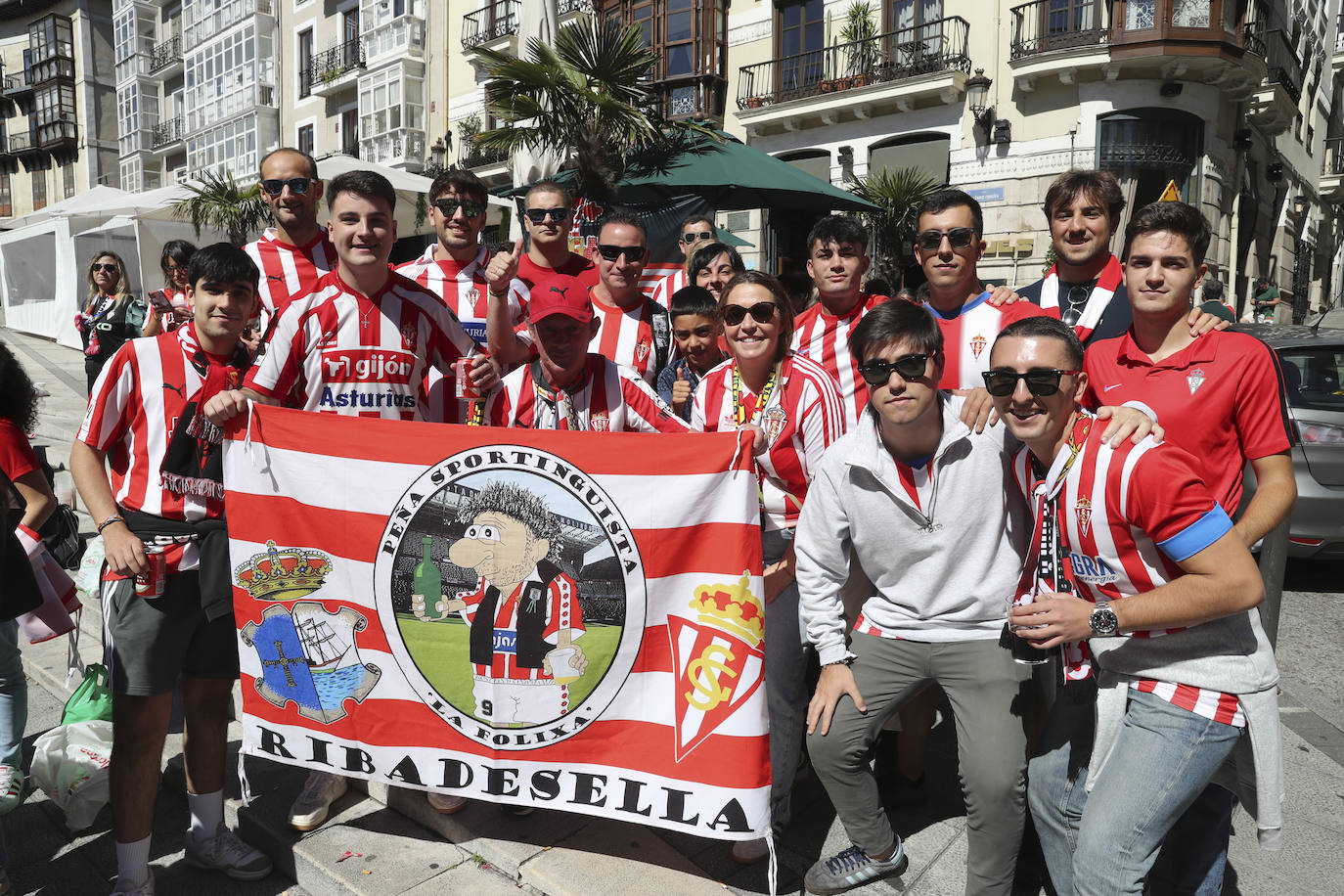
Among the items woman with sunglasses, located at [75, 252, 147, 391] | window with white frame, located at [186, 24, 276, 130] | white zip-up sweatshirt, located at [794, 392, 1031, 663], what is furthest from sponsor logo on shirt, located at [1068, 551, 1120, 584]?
window with white frame, located at [186, 24, 276, 130]

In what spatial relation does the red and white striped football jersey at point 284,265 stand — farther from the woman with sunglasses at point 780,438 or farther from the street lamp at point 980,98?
the street lamp at point 980,98

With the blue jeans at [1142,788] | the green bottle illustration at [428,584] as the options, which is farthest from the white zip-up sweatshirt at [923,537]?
the green bottle illustration at [428,584]

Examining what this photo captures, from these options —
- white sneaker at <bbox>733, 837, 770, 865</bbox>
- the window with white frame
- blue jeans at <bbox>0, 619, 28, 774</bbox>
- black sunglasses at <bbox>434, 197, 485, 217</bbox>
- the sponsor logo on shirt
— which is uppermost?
the window with white frame

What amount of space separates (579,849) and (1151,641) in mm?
2007

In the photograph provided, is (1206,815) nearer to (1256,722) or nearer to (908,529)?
(1256,722)

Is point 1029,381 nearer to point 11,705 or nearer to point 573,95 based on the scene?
point 11,705

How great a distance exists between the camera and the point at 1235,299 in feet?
71.4

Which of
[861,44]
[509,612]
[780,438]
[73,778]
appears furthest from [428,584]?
[861,44]

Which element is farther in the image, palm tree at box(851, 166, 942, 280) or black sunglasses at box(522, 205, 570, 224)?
palm tree at box(851, 166, 942, 280)

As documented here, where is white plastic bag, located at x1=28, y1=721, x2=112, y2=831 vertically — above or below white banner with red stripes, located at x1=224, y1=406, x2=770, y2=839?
below

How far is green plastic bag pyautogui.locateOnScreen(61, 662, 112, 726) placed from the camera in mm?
3760

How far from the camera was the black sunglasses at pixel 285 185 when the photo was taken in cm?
420

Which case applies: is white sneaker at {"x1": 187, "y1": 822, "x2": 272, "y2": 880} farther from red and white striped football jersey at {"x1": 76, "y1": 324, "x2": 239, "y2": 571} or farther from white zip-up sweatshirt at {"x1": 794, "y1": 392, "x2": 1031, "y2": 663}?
white zip-up sweatshirt at {"x1": 794, "y1": 392, "x2": 1031, "y2": 663}

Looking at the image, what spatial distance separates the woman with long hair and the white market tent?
912 centimetres
